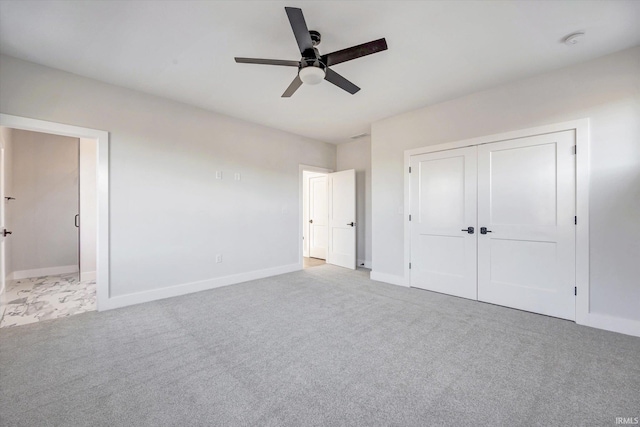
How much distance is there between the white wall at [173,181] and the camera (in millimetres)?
3029

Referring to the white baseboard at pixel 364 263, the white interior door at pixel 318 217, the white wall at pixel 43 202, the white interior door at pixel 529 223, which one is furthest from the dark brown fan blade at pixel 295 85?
the white wall at pixel 43 202

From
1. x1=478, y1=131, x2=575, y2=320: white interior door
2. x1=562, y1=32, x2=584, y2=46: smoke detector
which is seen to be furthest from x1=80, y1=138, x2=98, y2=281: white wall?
x1=562, y1=32, x2=584, y2=46: smoke detector

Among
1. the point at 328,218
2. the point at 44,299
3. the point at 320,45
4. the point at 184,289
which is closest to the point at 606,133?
the point at 320,45

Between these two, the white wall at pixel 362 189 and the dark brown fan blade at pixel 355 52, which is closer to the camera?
the dark brown fan blade at pixel 355 52

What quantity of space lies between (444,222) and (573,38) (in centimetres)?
231

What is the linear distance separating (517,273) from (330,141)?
14.0ft

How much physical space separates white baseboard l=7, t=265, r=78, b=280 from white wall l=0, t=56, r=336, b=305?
10.2 ft

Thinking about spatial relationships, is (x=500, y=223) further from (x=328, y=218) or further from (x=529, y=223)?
(x=328, y=218)

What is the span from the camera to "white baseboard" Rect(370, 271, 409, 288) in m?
4.26

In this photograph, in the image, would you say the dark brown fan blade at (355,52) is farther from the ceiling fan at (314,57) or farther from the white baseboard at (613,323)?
the white baseboard at (613,323)

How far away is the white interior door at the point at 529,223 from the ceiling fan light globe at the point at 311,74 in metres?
2.49

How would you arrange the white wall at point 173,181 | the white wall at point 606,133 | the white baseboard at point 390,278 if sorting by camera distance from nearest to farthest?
1. the white wall at point 606,133
2. the white wall at point 173,181
3. the white baseboard at point 390,278

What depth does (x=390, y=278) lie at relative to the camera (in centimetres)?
443

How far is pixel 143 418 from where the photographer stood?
5.04ft
